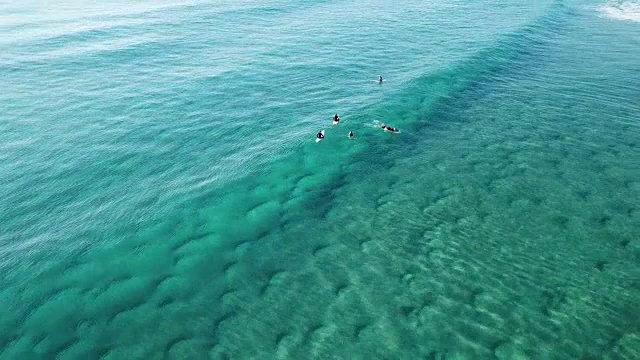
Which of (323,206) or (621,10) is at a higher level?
(621,10)

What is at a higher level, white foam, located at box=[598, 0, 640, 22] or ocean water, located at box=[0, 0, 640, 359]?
white foam, located at box=[598, 0, 640, 22]

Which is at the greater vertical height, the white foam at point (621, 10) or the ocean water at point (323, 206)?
the white foam at point (621, 10)

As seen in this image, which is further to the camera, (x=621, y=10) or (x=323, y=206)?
(x=621, y=10)

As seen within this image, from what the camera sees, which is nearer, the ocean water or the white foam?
the ocean water

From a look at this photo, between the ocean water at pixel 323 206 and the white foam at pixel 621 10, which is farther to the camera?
the white foam at pixel 621 10
